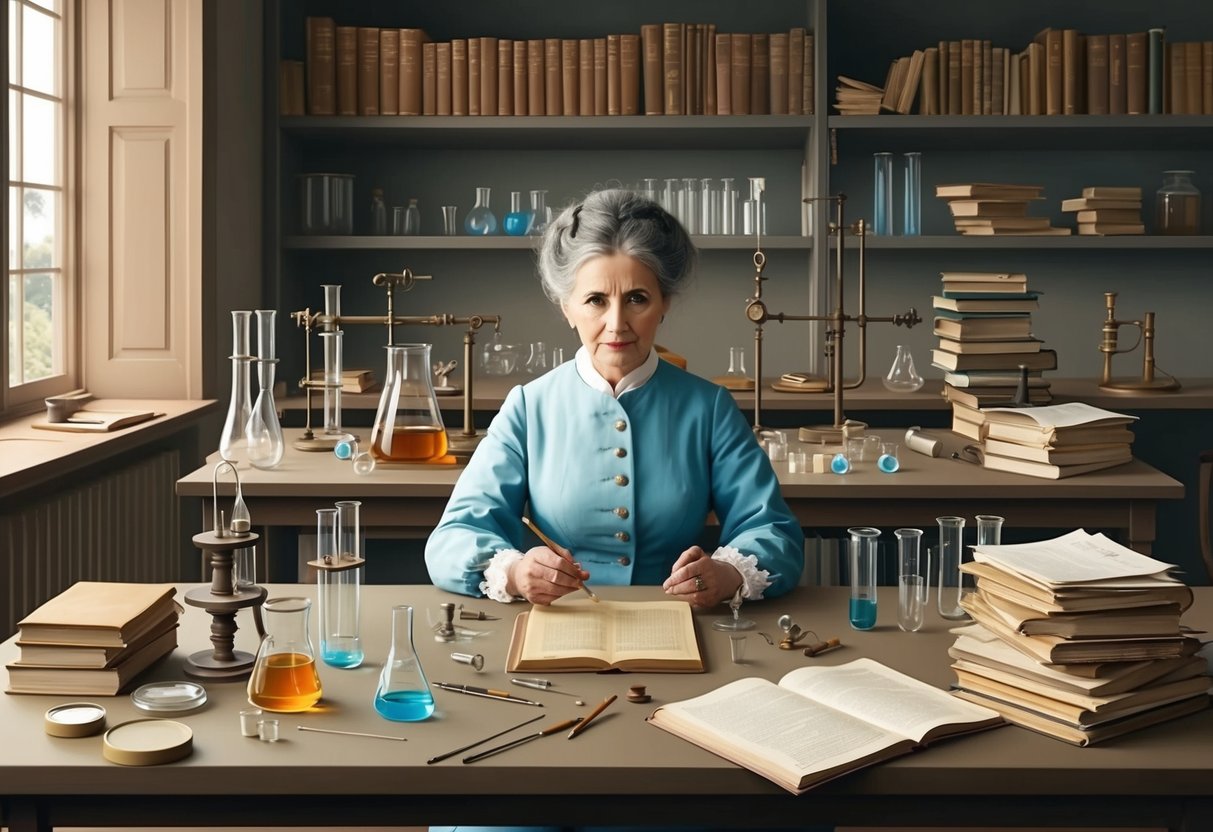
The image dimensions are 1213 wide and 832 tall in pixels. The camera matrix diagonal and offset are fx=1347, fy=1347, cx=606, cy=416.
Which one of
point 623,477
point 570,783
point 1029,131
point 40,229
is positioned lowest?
point 570,783

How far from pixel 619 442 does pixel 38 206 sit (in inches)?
85.8

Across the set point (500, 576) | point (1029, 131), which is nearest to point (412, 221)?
point (1029, 131)

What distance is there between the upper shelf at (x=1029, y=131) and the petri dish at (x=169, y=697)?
136 inches

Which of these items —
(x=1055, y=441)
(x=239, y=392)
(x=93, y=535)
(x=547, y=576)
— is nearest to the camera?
(x=547, y=576)

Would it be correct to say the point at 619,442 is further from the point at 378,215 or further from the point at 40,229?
the point at 378,215

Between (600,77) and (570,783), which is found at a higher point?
(600,77)

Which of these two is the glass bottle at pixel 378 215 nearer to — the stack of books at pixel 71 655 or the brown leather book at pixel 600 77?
the brown leather book at pixel 600 77

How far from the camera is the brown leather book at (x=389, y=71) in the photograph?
178 inches

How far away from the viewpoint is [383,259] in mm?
4973

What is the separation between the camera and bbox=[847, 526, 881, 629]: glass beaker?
1759mm

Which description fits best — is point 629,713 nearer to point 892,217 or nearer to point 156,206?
point 156,206

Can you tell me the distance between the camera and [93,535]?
3.33 metres

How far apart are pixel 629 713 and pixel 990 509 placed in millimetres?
1657

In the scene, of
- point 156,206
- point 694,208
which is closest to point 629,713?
point 156,206
